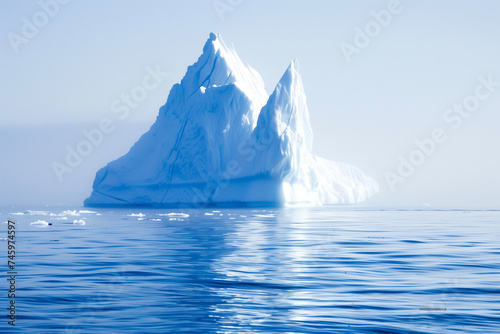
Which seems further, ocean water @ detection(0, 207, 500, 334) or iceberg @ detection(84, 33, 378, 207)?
iceberg @ detection(84, 33, 378, 207)

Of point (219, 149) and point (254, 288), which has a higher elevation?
point (219, 149)

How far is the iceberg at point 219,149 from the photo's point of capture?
42812 mm

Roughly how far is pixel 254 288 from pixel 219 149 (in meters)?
35.5

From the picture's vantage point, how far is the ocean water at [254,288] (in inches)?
289

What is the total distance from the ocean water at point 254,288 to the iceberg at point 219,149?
A: 84.1 feet

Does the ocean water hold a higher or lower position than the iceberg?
lower

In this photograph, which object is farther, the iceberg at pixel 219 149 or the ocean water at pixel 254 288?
the iceberg at pixel 219 149

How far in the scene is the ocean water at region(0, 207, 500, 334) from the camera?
735 cm

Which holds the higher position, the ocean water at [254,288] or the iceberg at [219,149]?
the iceberg at [219,149]

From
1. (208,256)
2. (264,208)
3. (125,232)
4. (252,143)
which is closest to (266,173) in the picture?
(252,143)

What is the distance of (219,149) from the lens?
148ft

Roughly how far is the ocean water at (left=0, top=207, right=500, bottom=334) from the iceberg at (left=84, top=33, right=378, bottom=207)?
2562 cm

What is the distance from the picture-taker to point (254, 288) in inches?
387

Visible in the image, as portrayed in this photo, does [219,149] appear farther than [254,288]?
Yes
